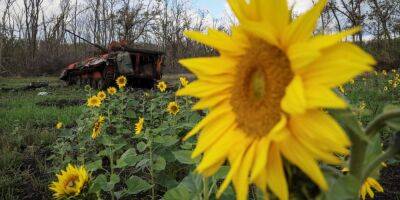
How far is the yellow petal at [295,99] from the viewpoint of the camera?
25.5 inches

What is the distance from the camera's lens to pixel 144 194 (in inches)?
149

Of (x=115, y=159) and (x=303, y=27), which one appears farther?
(x=115, y=159)

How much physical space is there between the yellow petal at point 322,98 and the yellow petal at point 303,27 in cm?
9

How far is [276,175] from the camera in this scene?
2.38ft

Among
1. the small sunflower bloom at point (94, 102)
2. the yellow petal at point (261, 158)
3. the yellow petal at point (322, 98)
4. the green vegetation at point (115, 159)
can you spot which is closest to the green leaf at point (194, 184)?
the green vegetation at point (115, 159)

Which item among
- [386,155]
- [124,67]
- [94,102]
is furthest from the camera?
[124,67]

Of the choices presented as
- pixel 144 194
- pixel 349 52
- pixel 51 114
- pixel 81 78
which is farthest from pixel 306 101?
pixel 81 78

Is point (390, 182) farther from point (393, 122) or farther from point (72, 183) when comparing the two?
point (393, 122)

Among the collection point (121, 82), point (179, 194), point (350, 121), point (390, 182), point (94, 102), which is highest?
point (121, 82)

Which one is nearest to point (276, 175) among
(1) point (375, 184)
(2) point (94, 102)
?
(1) point (375, 184)

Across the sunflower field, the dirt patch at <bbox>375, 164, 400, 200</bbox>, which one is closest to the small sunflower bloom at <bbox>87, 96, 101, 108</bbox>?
the dirt patch at <bbox>375, 164, 400, 200</bbox>

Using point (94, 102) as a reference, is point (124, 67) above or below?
above

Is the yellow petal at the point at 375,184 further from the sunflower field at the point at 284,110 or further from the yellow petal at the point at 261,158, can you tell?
the yellow petal at the point at 261,158

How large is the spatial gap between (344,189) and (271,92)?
0.57 feet
